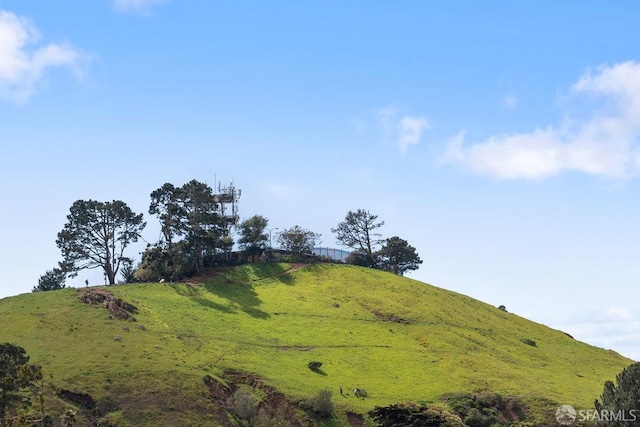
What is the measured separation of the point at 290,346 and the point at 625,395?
147 feet

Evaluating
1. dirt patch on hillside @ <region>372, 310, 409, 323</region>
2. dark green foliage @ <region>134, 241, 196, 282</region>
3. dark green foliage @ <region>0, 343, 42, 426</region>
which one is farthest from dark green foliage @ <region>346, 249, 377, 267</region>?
dark green foliage @ <region>0, 343, 42, 426</region>

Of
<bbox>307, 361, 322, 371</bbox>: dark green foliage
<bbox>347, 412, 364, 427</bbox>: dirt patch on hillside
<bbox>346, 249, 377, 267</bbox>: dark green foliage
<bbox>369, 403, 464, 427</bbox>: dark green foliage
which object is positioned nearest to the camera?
<bbox>369, 403, 464, 427</bbox>: dark green foliage

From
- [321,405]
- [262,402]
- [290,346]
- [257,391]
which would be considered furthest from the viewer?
[290,346]

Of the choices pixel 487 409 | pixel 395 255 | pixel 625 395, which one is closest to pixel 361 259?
pixel 395 255

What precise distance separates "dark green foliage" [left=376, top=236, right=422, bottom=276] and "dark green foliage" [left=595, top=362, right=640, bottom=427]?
3248 inches

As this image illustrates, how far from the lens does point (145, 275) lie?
128 m

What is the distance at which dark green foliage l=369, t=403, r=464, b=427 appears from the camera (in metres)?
81.4

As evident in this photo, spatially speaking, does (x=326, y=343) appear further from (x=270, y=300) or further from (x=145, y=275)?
(x=145, y=275)

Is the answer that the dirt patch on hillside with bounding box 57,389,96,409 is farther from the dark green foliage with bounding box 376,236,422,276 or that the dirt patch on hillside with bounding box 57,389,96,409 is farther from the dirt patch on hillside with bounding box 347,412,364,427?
the dark green foliage with bounding box 376,236,422,276

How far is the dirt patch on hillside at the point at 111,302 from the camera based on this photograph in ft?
332

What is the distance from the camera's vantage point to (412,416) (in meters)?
81.9

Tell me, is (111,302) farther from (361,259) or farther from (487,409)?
(361,259)

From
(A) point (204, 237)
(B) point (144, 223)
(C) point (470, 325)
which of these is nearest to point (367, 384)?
(C) point (470, 325)

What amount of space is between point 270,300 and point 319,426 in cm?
4087
